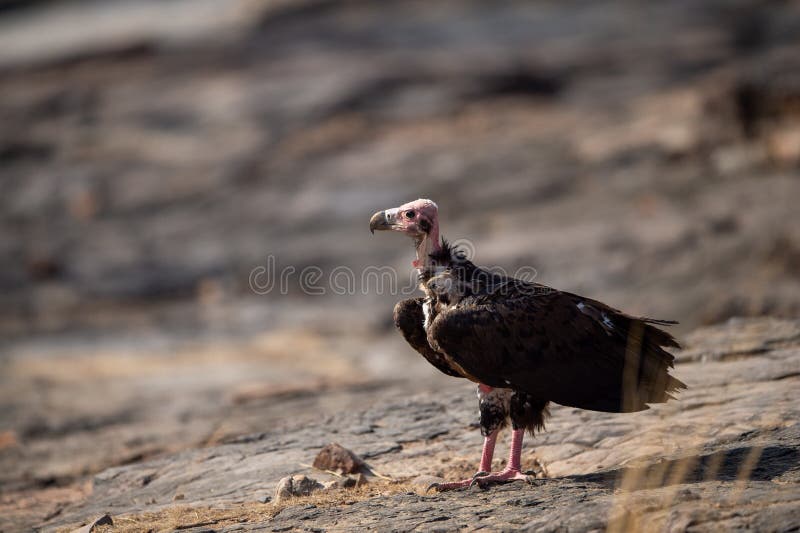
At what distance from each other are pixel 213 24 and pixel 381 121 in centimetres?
1178

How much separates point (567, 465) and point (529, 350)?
122 cm

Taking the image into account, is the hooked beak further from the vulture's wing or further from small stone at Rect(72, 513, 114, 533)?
small stone at Rect(72, 513, 114, 533)

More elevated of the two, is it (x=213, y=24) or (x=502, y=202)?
(x=213, y=24)

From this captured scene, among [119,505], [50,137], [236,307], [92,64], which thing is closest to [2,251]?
[50,137]

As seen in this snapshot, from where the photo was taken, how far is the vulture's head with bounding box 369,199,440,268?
7.41 metres

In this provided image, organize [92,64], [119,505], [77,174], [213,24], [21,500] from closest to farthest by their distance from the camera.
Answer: [119,505]
[21,500]
[77,174]
[92,64]
[213,24]

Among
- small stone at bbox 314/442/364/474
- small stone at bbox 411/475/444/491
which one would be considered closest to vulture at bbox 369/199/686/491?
small stone at bbox 411/475/444/491

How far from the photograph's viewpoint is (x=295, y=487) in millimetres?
7258

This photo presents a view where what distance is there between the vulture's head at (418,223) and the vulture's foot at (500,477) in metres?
1.58

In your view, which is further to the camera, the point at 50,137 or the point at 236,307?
the point at 50,137

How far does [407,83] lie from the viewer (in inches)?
981

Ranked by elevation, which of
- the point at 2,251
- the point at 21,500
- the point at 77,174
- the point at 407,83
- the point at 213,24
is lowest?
the point at 21,500

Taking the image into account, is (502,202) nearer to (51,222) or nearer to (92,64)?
(51,222)

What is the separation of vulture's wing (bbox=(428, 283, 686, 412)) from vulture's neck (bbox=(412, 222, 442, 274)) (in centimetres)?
57
